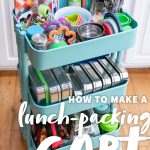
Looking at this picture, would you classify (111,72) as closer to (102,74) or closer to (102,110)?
(102,74)

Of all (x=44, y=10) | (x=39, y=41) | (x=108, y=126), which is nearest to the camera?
(x=39, y=41)

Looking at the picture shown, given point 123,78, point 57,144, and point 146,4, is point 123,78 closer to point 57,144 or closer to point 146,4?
point 57,144

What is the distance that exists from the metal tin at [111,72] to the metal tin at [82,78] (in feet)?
0.28

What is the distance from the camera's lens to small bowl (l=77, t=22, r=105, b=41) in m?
1.07

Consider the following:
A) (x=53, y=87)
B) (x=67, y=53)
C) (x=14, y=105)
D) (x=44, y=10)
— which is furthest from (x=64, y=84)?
(x=14, y=105)

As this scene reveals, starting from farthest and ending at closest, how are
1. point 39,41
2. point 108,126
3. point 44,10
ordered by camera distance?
1. point 108,126
2. point 44,10
3. point 39,41

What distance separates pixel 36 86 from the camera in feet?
3.61

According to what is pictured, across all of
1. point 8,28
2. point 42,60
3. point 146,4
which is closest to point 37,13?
point 42,60

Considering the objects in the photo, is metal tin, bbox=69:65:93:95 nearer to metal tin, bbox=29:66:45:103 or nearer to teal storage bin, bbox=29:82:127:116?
teal storage bin, bbox=29:82:127:116

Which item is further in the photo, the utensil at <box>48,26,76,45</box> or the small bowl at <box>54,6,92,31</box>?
the small bowl at <box>54,6,92,31</box>

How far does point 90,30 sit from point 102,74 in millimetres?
193

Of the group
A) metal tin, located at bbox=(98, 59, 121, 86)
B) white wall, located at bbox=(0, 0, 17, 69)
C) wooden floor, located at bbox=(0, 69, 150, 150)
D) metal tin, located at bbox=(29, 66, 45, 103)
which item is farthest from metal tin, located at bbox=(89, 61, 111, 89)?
white wall, located at bbox=(0, 0, 17, 69)

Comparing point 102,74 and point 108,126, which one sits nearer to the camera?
point 102,74

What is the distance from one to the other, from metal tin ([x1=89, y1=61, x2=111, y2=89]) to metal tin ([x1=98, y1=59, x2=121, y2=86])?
12 millimetres
